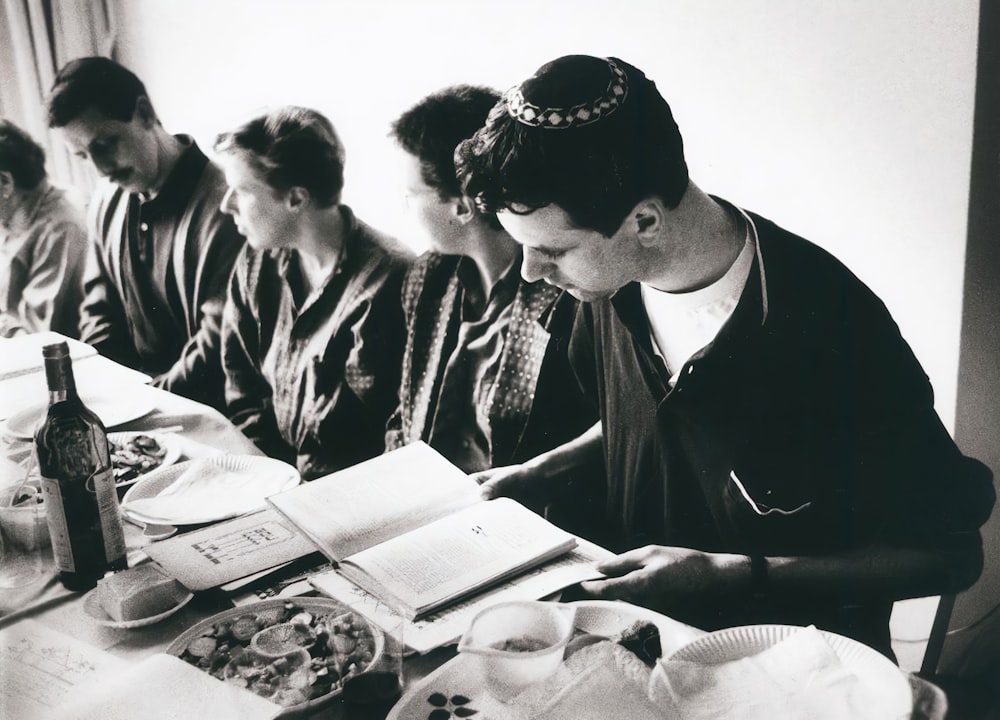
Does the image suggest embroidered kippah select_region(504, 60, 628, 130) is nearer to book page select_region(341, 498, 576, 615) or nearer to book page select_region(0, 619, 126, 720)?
book page select_region(341, 498, 576, 615)

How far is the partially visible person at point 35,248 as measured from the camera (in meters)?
1.82

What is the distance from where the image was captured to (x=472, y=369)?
1.46 metres

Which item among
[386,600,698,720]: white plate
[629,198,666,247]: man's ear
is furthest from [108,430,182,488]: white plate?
[629,198,666,247]: man's ear

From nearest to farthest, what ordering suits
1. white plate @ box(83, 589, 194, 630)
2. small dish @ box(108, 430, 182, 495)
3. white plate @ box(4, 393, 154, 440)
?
white plate @ box(83, 589, 194, 630) < small dish @ box(108, 430, 182, 495) < white plate @ box(4, 393, 154, 440)

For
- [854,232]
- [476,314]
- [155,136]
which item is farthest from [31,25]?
[854,232]

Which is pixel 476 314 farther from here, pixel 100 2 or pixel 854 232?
pixel 100 2

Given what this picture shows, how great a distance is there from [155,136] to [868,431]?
4.43 feet

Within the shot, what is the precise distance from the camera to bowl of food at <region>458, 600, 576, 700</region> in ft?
3.54

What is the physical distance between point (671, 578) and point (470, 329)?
1.59 feet

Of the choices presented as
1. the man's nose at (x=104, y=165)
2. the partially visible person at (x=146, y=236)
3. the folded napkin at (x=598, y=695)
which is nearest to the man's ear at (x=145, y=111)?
the partially visible person at (x=146, y=236)

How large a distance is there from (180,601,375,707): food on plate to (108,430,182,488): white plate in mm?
463

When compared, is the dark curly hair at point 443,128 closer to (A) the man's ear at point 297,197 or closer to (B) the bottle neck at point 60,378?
(A) the man's ear at point 297,197

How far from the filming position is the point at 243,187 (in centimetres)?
169

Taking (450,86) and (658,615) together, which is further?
(450,86)
